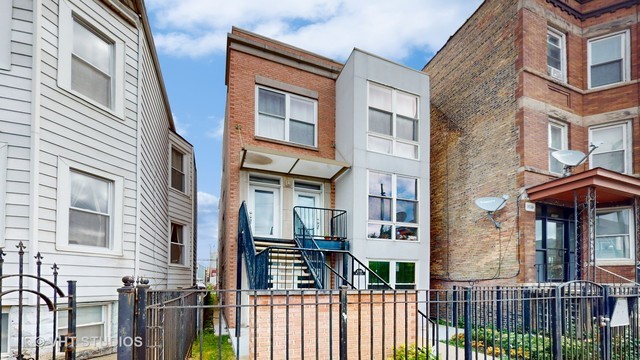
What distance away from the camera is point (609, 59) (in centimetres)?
1263

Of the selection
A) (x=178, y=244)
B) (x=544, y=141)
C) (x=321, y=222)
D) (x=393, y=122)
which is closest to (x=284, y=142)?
(x=321, y=222)

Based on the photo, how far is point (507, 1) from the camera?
12.3 meters

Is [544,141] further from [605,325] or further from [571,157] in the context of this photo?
[605,325]

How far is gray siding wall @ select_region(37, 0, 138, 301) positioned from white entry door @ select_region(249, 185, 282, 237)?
3.94 m

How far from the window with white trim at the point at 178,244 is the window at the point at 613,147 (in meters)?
13.5

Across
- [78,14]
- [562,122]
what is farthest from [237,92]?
[562,122]

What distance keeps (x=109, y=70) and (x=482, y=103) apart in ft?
34.9

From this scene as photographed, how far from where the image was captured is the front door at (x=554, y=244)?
1134 centimetres

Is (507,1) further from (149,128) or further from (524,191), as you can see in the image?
(149,128)

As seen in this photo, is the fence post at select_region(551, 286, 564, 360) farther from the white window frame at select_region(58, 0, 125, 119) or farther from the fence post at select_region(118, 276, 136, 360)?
the white window frame at select_region(58, 0, 125, 119)

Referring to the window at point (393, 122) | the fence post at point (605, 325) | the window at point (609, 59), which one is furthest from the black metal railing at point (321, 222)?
the window at point (609, 59)

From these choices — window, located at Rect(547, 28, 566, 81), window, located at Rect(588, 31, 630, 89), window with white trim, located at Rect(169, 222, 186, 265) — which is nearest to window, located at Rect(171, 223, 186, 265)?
window with white trim, located at Rect(169, 222, 186, 265)

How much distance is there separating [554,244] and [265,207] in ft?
27.5

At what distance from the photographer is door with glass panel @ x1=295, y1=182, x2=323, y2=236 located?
1196 centimetres
